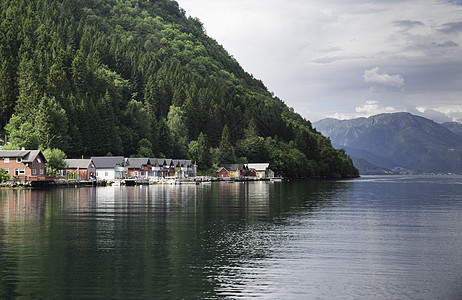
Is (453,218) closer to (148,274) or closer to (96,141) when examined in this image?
(148,274)

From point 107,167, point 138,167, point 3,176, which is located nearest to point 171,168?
point 138,167

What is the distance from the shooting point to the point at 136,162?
16212cm

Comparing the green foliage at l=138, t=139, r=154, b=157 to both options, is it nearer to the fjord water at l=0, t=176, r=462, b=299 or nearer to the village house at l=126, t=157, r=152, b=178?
the village house at l=126, t=157, r=152, b=178

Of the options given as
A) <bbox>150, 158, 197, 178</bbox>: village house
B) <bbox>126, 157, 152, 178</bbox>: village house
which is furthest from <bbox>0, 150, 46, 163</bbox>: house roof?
<bbox>150, 158, 197, 178</bbox>: village house

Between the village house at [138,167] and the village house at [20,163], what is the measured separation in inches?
1876

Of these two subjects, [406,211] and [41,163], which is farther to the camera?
[41,163]

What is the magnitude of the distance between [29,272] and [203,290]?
9.74m

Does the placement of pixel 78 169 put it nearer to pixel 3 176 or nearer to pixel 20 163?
pixel 20 163

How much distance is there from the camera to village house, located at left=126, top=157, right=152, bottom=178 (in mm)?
160250

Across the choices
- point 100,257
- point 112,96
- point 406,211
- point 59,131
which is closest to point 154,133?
point 112,96

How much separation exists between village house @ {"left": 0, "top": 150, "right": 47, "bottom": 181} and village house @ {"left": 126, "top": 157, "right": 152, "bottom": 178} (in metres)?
47.7

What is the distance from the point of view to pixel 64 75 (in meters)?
162

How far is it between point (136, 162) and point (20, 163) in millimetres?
52365

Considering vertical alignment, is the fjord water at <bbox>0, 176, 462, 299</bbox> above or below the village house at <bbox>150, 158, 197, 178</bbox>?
below
